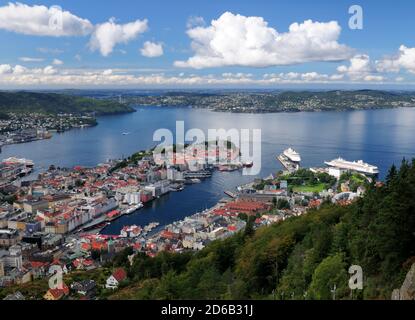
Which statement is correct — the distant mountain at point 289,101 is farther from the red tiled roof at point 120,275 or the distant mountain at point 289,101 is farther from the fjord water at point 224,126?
the red tiled roof at point 120,275

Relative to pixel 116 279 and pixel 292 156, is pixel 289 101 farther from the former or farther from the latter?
pixel 116 279

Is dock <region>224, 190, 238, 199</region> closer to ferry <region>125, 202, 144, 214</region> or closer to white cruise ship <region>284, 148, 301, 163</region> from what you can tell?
ferry <region>125, 202, 144, 214</region>

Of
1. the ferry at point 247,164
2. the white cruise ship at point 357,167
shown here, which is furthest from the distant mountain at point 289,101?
the white cruise ship at point 357,167

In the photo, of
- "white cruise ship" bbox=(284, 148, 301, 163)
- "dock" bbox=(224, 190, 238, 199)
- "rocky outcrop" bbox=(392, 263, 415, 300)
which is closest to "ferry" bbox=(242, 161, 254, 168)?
"white cruise ship" bbox=(284, 148, 301, 163)

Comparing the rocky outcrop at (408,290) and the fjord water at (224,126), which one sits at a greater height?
the rocky outcrop at (408,290)

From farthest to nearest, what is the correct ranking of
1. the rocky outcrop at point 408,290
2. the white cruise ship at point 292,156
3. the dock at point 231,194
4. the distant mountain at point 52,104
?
the distant mountain at point 52,104 < the white cruise ship at point 292,156 < the dock at point 231,194 < the rocky outcrop at point 408,290

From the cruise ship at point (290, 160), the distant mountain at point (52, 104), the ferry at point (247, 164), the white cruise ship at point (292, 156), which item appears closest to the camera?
the cruise ship at point (290, 160)

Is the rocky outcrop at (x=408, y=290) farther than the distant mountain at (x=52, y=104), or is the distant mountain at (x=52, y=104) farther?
the distant mountain at (x=52, y=104)
